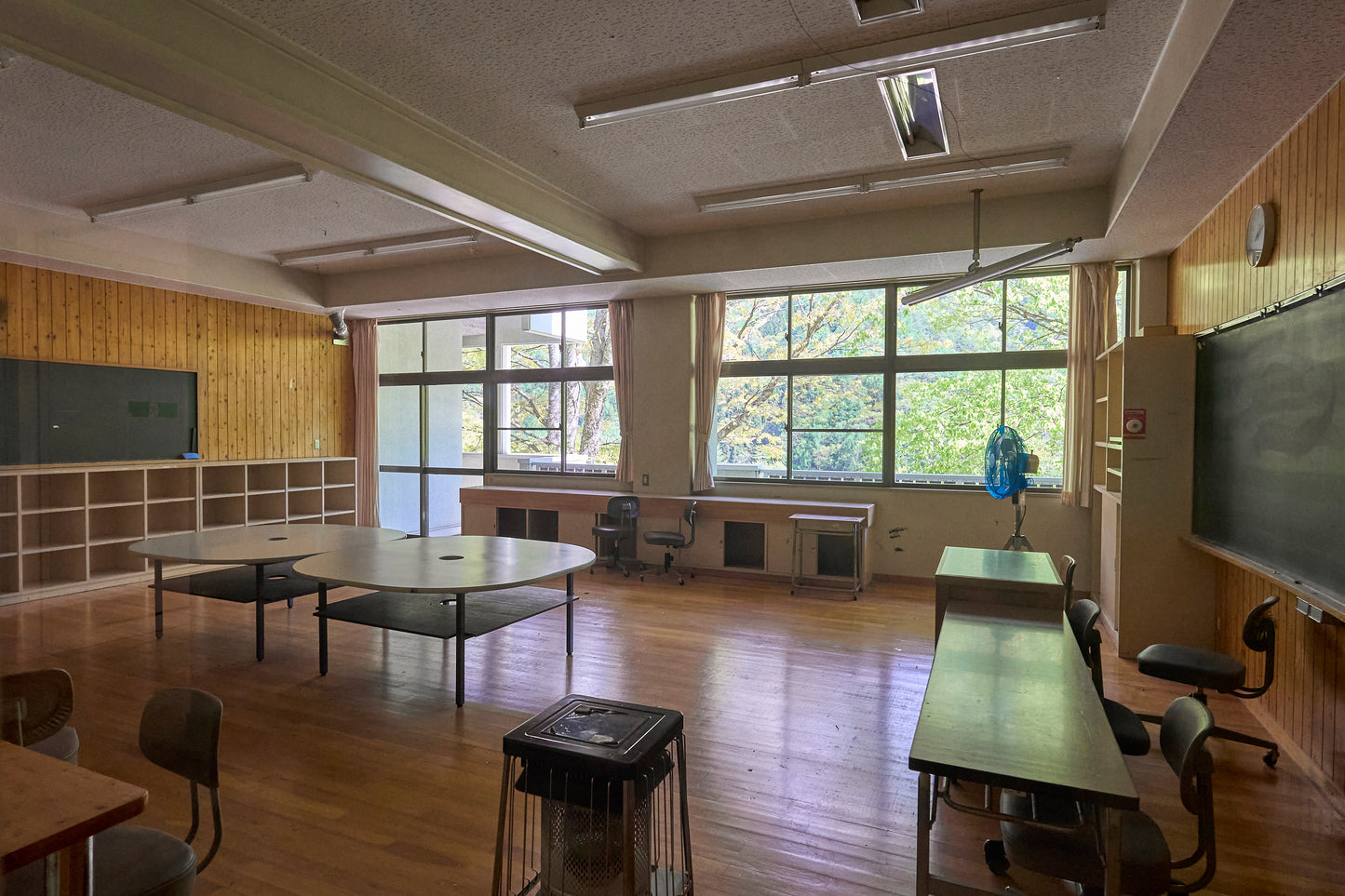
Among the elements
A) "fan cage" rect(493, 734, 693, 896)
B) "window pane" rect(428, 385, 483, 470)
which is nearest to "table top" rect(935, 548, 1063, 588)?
"fan cage" rect(493, 734, 693, 896)

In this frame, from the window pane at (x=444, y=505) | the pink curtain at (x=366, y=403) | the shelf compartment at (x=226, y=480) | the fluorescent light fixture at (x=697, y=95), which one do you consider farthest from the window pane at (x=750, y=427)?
the shelf compartment at (x=226, y=480)

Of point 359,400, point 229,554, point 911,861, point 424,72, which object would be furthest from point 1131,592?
point 359,400

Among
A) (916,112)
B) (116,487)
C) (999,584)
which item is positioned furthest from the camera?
(116,487)

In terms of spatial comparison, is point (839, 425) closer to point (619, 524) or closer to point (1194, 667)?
point (619, 524)

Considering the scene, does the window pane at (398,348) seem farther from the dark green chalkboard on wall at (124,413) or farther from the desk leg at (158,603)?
the desk leg at (158,603)

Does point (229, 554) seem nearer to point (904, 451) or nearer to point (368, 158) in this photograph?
point (368, 158)

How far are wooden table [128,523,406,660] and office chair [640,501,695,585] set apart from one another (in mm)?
2587

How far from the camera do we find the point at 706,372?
764 cm

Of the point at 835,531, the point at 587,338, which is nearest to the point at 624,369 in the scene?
the point at 587,338

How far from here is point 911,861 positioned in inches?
99.2

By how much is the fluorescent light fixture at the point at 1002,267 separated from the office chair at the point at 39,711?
5270 mm

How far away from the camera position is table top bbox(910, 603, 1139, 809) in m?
1.64

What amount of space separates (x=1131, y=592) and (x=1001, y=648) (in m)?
2.77

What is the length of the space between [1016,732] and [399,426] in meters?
9.18
